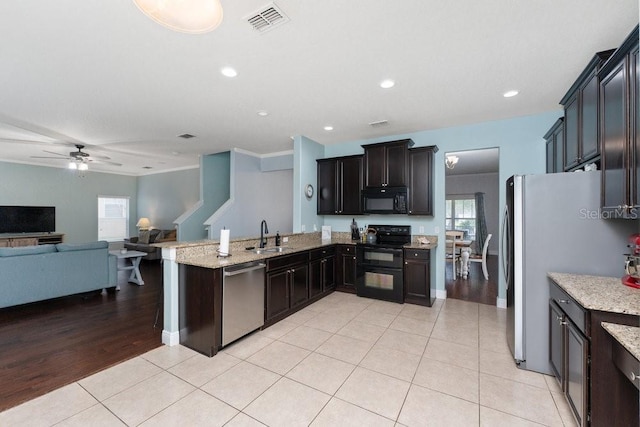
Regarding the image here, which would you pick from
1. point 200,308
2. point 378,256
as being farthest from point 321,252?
point 200,308

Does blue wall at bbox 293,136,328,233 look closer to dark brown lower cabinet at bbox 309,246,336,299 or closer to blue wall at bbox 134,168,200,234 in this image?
dark brown lower cabinet at bbox 309,246,336,299

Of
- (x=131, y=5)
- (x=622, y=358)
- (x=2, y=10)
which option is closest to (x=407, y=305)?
(x=622, y=358)

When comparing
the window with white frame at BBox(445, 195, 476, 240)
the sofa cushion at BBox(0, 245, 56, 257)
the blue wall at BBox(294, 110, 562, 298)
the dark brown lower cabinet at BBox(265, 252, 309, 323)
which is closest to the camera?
the dark brown lower cabinet at BBox(265, 252, 309, 323)

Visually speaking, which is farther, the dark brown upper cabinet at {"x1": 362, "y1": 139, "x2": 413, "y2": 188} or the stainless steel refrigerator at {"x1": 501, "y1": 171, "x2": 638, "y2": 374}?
the dark brown upper cabinet at {"x1": 362, "y1": 139, "x2": 413, "y2": 188}

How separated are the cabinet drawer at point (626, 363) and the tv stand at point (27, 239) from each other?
1032 centimetres

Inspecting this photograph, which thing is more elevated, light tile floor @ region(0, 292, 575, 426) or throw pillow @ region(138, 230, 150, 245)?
throw pillow @ region(138, 230, 150, 245)

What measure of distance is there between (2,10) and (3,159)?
7.56 metres

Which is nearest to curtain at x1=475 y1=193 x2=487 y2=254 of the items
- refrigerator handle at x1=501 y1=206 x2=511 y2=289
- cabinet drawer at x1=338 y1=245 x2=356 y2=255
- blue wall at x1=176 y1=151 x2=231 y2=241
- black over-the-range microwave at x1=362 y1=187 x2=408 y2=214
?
black over-the-range microwave at x1=362 y1=187 x2=408 y2=214

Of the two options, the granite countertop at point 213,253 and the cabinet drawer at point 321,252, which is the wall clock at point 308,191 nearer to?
the cabinet drawer at point 321,252

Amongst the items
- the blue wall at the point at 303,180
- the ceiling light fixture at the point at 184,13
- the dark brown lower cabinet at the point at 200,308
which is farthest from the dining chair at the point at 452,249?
the ceiling light fixture at the point at 184,13

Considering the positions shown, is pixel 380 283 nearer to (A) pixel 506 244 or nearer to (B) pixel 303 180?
(A) pixel 506 244

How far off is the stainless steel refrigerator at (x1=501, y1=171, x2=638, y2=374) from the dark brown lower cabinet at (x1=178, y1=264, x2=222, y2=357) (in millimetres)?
2750

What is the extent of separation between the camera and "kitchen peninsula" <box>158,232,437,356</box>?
262 cm

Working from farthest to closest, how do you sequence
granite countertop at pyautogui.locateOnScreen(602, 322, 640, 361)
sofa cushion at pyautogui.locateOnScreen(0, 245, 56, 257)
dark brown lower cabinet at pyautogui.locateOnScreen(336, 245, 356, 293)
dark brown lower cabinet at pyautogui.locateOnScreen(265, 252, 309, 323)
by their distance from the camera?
dark brown lower cabinet at pyautogui.locateOnScreen(336, 245, 356, 293) < sofa cushion at pyautogui.locateOnScreen(0, 245, 56, 257) < dark brown lower cabinet at pyautogui.locateOnScreen(265, 252, 309, 323) < granite countertop at pyautogui.locateOnScreen(602, 322, 640, 361)
